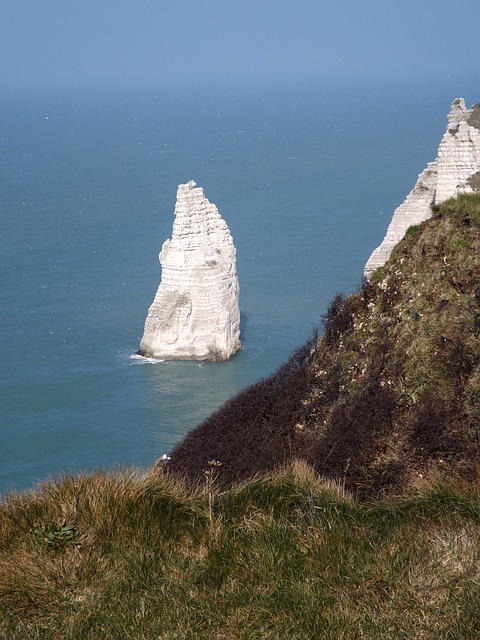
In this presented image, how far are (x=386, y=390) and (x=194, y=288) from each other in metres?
33.6

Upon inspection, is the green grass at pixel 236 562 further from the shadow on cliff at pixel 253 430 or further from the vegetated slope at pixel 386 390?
the shadow on cliff at pixel 253 430

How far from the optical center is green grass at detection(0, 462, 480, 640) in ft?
17.2

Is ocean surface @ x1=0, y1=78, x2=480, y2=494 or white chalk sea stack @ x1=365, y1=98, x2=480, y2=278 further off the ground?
white chalk sea stack @ x1=365, y1=98, x2=480, y2=278

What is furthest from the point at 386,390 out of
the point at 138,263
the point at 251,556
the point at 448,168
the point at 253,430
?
the point at 138,263

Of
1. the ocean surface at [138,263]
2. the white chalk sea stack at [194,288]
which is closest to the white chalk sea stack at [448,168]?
the ocean surface at [138,263]

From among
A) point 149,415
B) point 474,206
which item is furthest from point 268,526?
point 149,415

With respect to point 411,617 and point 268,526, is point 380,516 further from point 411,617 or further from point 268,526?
point 411,617

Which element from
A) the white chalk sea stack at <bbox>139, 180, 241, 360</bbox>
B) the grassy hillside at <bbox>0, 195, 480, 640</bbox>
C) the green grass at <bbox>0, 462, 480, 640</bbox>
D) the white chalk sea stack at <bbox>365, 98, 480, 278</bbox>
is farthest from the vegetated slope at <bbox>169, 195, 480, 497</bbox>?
the white chalk sea stack at <bbox>139, 180, 241, 360</bbox>

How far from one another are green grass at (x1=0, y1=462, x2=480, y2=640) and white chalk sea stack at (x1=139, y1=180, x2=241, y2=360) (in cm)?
3718

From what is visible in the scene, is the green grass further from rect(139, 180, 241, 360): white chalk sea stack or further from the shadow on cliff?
rect(139, 180, 241, 360): white chalk sea stack

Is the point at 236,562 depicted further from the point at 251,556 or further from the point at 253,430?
the point at 253,430

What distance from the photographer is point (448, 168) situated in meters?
26.0

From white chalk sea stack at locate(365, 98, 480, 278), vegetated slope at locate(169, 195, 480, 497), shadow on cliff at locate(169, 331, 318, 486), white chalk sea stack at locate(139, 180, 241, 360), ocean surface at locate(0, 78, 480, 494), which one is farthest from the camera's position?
white chalk sea stack at locate(139, 180, 241, 360)

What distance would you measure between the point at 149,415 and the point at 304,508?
3117 centimetres
